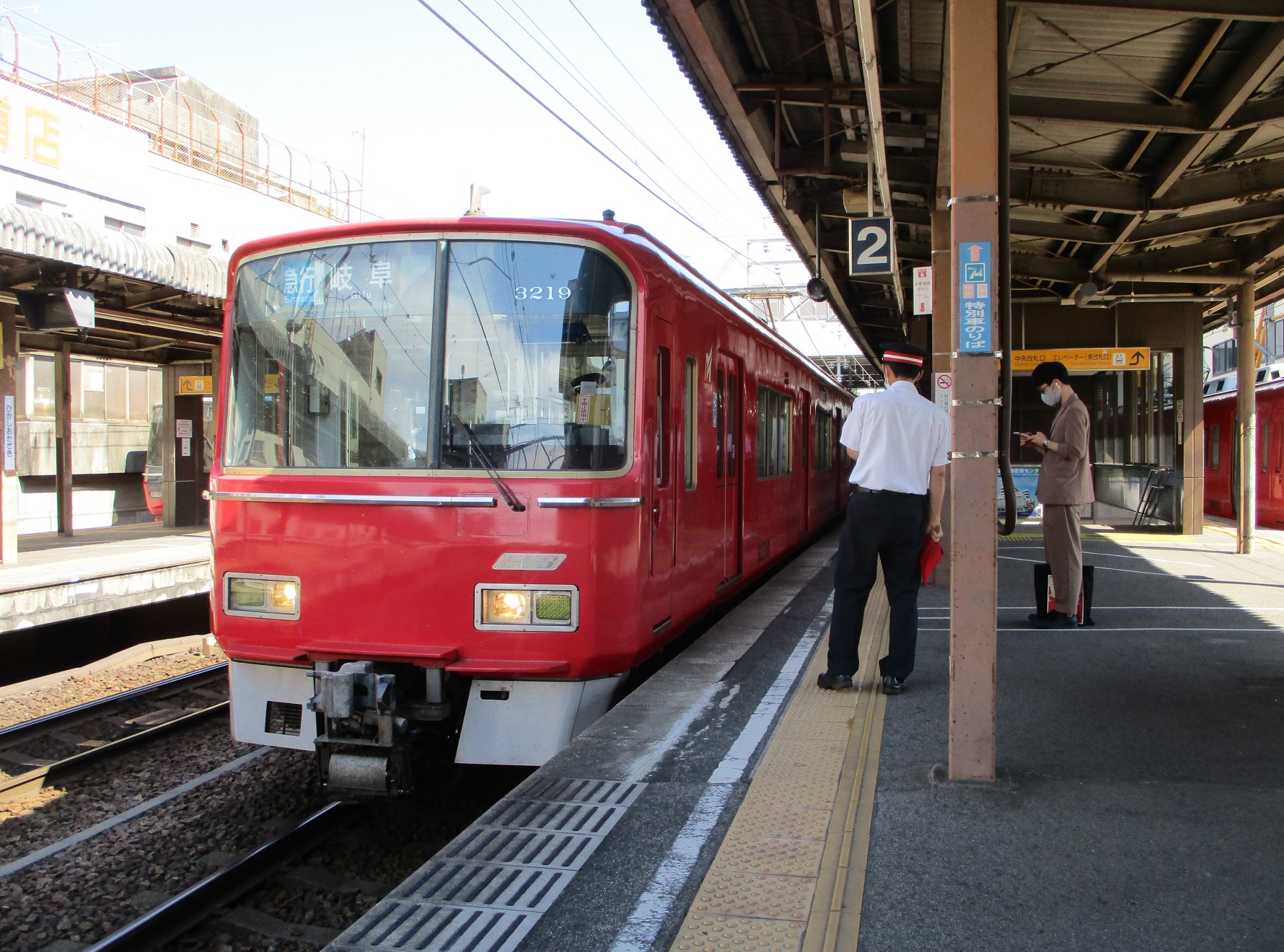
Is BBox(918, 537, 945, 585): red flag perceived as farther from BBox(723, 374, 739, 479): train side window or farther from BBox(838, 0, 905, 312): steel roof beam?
BBox(838, 0, 905, 312): steel roof beam

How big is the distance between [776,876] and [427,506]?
2.32 metres

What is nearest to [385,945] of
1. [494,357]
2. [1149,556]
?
[494,357]

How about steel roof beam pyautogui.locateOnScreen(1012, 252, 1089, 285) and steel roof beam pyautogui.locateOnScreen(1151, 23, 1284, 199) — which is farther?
steel roof beam pyautogui.locateOnScreen(1012, 252, 1089, 285)

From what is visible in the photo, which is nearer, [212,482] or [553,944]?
[553,944]

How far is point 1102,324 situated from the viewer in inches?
634

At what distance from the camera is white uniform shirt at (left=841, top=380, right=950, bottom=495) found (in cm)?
490

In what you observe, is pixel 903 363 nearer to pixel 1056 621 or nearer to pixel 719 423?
pixel 719 423

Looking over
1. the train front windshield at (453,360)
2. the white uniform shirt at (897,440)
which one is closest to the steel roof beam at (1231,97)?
the white uniform shirt at (897,440)

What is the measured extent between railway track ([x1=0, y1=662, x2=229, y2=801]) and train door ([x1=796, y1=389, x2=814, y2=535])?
6579 mm

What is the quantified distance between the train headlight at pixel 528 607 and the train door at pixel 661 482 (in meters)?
0.62

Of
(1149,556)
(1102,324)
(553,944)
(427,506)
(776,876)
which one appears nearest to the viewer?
(553,944)

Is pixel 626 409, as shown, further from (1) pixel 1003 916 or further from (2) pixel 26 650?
(2) pixel 26 650

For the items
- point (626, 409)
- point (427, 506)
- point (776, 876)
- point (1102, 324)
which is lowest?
point (776, 876)

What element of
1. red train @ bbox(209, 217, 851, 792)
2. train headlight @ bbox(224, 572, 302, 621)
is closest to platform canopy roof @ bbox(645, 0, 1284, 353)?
red train @ bbox(209, 217, 851, 792)
